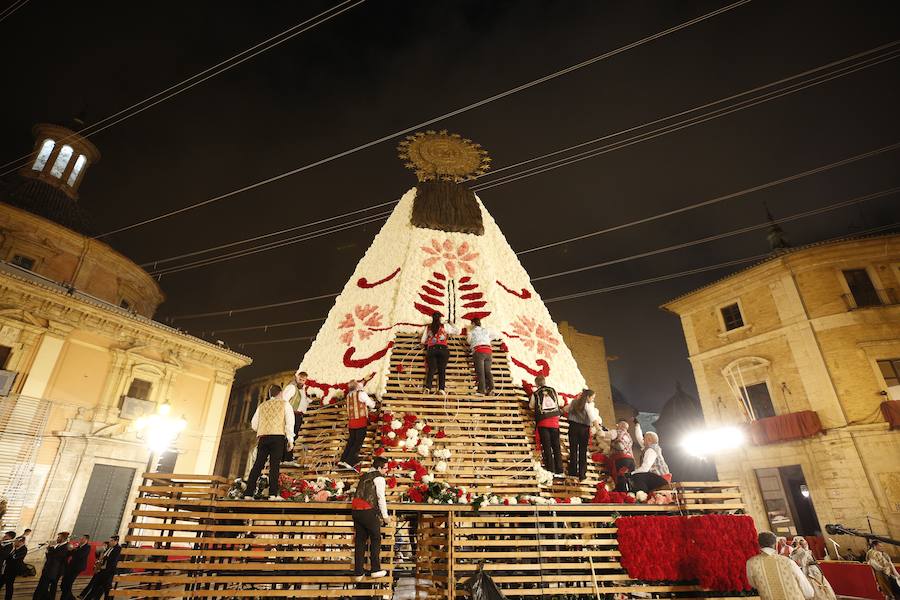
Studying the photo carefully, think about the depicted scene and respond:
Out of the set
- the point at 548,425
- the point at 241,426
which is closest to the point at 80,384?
the point at 241,426

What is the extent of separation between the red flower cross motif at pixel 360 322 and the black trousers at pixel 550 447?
493cm

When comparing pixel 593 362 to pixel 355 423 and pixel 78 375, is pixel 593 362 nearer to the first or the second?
pixel 355 423

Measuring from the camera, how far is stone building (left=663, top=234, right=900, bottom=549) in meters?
16.7

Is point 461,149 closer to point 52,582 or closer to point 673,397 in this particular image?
point 52,582

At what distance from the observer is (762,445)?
19578 millimetres

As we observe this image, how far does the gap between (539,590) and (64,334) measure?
22.7 meters

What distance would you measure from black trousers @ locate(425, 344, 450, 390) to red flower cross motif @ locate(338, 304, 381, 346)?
2092 mm

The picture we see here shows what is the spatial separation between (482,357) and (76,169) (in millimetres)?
33929

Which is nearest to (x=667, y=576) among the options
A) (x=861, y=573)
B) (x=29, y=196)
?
(x=861, y=573)

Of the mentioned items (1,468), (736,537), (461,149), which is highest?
(461,149)

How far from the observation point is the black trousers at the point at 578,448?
30.6 ft

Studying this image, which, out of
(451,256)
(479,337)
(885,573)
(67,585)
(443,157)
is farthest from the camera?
(443,157)

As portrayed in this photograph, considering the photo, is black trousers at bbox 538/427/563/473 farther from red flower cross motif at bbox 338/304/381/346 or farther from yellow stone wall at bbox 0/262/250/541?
yellow stone wall at bbox 0/262/250/541

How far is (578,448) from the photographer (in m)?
9.43
